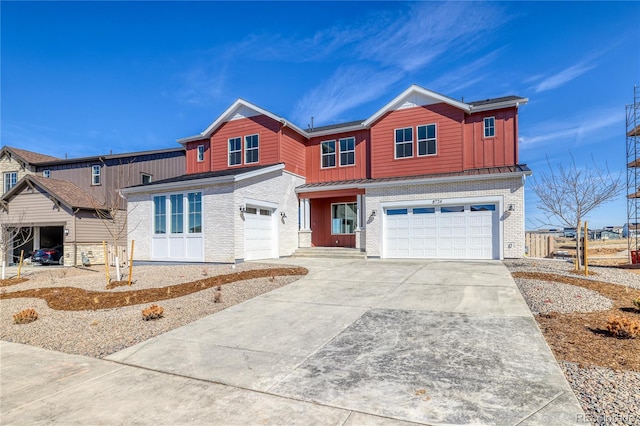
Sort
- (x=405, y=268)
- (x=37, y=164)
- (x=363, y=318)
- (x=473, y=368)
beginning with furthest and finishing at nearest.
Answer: (x=37, y=164) → (x=405, y=268) → (x=363, y=318) → (x=473, y=368)

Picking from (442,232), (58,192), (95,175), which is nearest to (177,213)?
(58,192)

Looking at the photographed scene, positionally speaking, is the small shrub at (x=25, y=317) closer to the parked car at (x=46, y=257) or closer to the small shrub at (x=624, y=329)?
the small shrub at (x=624, y=329)

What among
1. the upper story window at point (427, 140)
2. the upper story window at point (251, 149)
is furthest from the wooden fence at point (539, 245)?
the upper story window at point (251, 149)

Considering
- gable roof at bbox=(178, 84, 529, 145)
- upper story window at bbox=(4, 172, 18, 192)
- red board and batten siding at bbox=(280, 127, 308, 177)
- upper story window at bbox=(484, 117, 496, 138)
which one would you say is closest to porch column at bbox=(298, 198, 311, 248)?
red board and batten siding at bbox=(280, 127, 308, 177)

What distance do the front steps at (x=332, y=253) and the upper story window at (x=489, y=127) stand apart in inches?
310

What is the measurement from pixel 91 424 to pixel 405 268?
10.0m

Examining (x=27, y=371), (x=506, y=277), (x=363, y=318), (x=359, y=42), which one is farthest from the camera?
(x=359, y=42)

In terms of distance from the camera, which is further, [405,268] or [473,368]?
[405,268]

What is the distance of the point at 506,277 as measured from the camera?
31.4ft

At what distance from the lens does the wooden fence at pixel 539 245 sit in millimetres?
18719

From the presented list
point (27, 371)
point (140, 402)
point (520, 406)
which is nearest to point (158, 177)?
point (27, 371)

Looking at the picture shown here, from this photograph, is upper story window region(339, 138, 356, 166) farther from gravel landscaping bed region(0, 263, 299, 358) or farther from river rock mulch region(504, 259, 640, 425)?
river rock mulch region(504, 259, 640, 425)

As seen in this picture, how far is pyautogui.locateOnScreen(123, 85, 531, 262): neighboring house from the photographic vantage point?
14266mm

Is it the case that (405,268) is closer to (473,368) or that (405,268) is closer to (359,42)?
(473,368)
